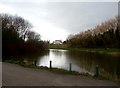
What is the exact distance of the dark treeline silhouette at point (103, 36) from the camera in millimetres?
92356

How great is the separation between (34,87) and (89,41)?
324 ft

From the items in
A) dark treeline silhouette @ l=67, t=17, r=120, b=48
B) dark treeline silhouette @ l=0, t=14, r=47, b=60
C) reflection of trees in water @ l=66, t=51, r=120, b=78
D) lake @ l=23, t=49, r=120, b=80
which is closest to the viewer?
lake @ l=23, t=49, r=120, b=80

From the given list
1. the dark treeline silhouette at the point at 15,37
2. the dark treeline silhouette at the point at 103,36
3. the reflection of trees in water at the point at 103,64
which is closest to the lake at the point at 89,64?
the reflection of trees in water at the point at 103,64

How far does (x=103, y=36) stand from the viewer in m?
100

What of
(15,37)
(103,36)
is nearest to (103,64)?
(15,37)

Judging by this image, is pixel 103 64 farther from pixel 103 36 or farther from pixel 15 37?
pixel 103 36

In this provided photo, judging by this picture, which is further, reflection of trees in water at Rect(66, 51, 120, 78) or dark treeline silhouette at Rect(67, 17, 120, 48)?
dark treeline silhouette at Rect(67, 17, 120, 48)

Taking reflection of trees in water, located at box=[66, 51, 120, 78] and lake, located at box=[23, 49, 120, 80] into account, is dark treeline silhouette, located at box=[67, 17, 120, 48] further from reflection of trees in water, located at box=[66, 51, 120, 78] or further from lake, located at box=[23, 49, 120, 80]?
reflection of trees in water, located at box=[66, 51, 120, 78]

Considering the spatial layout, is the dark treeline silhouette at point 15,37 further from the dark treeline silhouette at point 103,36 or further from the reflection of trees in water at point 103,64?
the dark treeline silhouette at point 103,36

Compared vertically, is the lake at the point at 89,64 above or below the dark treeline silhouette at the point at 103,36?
below

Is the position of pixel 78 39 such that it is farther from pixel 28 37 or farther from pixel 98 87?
pixel 98 87

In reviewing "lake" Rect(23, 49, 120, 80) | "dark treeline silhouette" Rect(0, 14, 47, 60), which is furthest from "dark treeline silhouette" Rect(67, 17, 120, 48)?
"lake" Rect(23, 49, 120, 80)

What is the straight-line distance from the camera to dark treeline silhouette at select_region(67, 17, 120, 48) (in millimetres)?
92356

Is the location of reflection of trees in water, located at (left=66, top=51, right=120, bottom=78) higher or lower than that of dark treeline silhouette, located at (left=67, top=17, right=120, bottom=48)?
lower
